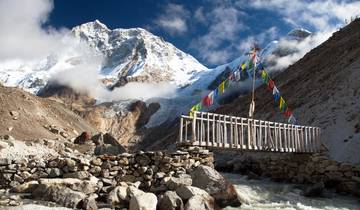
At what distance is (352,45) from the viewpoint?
5628 centimetres

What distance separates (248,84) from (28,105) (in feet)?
251

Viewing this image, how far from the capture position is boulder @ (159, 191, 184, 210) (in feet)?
49.7

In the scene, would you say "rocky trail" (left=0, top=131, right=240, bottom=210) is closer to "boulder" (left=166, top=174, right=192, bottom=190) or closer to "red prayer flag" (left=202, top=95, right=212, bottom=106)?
"boulder" (left=166, top=174, right=192, bottom=190)

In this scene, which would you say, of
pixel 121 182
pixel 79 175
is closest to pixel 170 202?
pixel 121 182

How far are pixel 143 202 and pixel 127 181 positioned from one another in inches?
126

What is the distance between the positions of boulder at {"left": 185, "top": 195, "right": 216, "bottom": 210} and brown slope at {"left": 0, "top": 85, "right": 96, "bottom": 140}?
32.2 meters

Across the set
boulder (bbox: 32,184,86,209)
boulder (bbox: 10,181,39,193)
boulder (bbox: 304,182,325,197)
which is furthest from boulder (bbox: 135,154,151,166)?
boulder (bbox: 304,182,325,197)

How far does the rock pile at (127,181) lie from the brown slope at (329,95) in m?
14.6

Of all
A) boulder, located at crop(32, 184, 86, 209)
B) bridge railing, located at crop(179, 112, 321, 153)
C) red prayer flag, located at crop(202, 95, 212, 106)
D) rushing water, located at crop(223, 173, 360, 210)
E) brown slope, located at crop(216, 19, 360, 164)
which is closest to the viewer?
boulder, located at crop(32, 184, 86, 209)

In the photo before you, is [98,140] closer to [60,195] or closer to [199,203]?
[60,195]

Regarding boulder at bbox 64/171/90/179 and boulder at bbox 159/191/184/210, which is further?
boulder at bbox 64/171/90/179

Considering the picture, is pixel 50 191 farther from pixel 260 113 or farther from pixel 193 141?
pixel 260 113

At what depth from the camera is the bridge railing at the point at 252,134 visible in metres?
21.1

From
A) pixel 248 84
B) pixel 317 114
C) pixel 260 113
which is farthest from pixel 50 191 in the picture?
pixel 248 84
